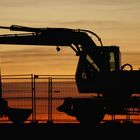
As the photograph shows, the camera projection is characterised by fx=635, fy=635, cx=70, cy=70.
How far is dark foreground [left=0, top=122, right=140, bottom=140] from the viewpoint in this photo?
81.6 ft

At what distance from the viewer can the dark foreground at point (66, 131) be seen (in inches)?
979

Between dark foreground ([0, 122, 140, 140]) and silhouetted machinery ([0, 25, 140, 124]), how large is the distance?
6.38 feet

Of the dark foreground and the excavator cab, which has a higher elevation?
the excavator cab

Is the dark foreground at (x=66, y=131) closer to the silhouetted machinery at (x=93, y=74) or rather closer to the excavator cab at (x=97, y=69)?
the silhouetted machinery at (x=93, y=74)

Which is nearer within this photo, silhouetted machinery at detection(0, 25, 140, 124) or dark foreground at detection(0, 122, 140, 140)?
dark foreground at detection(0, 122, 140, 140)

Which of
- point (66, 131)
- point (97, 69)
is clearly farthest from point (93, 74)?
point (66, 131)

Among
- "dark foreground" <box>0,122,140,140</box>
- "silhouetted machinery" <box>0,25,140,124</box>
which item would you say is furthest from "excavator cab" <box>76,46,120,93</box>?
"dark foreground" <box>0,122,140,140</box>

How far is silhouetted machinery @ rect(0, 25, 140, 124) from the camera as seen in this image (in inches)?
1287

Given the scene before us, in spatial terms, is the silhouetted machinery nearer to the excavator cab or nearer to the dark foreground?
the excavator cab

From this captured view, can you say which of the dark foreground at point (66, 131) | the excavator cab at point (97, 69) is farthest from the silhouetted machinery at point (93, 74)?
the dark foreground at point (66, 131)

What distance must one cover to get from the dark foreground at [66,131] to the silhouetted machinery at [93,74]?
1.94 metres

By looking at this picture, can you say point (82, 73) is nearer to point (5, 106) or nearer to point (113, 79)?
point (113, 79)

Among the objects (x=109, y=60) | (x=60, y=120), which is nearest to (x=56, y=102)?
(x=60, y=120)

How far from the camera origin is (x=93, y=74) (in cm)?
3372
